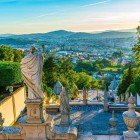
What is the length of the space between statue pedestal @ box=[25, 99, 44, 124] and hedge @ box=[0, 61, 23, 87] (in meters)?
17.2

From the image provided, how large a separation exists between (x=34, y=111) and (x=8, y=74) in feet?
57.3

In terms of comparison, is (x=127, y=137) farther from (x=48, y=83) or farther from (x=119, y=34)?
(x=119, y=34)

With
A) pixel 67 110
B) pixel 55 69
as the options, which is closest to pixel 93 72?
pixel 55 69

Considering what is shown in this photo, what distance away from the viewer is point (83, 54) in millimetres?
113938

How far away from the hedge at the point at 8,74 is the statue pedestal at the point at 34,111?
56.4 ft

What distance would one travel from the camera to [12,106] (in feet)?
91.2

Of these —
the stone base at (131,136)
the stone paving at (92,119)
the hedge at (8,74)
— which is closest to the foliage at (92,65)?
the hedge at (8,74)

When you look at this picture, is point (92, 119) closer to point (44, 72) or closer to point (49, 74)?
point (49, 74)

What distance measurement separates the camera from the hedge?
101ft

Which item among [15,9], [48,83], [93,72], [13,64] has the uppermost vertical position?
[15,9]

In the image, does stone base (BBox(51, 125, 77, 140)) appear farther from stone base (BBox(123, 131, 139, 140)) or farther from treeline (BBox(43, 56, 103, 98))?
treeline (BBox(43, 56, 103, 98))

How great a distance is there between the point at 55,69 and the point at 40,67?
2697 cm

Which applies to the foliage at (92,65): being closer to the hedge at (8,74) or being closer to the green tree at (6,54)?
the green tree at (6,54)

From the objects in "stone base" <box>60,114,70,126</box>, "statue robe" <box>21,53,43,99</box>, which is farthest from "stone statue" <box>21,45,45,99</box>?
"stone base" <box>60,114,70,126</box>
